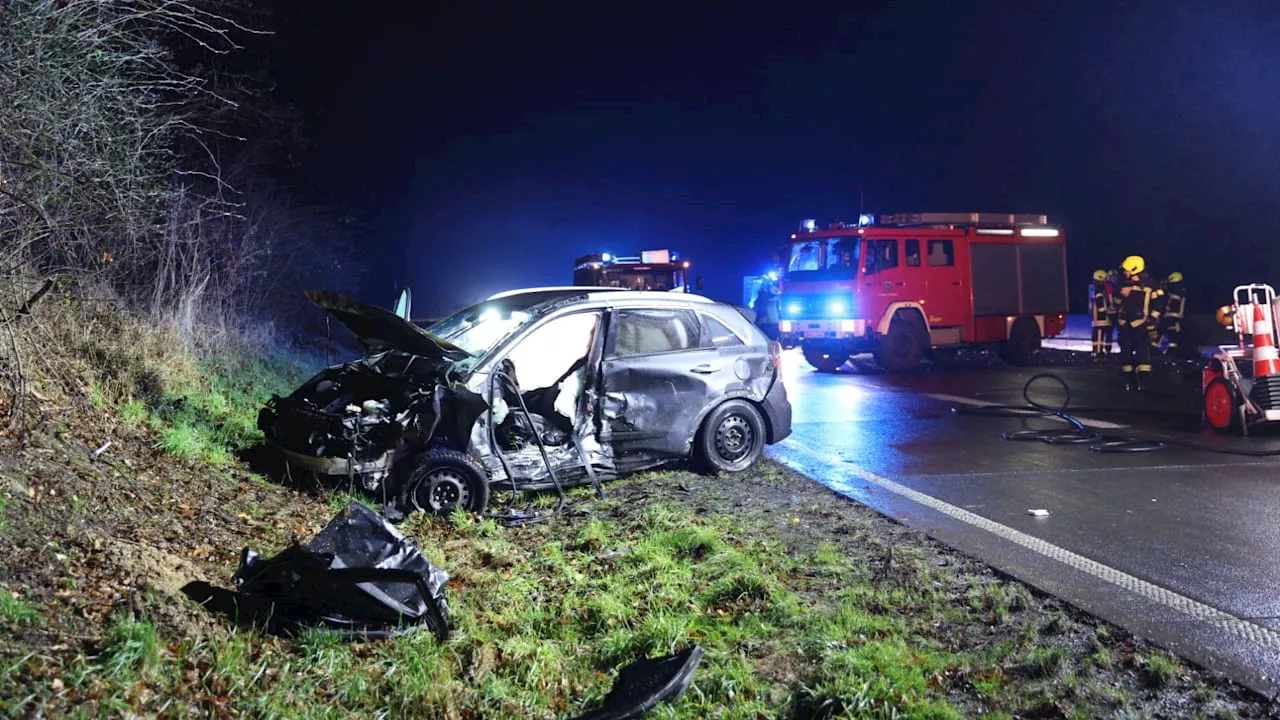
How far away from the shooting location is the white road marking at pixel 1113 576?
13.2ft

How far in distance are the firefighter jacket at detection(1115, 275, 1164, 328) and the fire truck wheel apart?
4135 mm

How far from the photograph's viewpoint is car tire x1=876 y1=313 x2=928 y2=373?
17359 millimetres

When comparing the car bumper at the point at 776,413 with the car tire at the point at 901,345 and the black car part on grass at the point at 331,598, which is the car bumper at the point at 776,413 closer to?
the black car part on grass at the point at 331,598

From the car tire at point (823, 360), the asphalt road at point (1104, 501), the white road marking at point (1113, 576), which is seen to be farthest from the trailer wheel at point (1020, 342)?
the white road marking at point (1113, 576)

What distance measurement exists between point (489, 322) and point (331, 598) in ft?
12.3

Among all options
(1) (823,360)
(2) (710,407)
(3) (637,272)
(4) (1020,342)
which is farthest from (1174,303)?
(2) (710,407)

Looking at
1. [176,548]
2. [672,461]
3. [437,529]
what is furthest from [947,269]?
[176,548]

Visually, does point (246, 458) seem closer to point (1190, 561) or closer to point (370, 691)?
point (370, 691)

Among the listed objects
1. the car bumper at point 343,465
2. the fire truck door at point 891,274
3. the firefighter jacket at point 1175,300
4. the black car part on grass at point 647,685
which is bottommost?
the black car part on grass at point 647,685

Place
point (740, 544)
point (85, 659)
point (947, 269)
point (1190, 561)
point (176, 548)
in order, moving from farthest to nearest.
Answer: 1. point (947, 269)
2. point (740, 544)
3. point (1190, 561)
4. point (176, 548)
5. point (85, 659)

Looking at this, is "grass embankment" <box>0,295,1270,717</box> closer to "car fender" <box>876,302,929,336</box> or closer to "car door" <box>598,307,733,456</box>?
"car door" <box>598,307,733,456</box>

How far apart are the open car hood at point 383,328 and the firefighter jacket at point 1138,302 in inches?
463

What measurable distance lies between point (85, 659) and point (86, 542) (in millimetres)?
1133

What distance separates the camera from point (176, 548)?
14.6 feet
